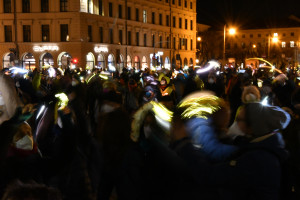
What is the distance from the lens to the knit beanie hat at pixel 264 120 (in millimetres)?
3761

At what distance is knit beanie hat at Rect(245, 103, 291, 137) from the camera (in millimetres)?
3761

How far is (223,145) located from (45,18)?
47.2m

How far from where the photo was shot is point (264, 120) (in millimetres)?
3836

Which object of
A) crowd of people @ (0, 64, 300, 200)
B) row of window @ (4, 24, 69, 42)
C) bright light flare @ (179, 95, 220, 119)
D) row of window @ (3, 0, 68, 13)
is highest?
row of window @ (3, 0, 68, 13)

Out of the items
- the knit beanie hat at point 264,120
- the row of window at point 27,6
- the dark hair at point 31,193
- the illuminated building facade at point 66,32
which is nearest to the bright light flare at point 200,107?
the knit beanie hat at point 264,120

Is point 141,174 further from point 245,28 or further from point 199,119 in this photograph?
point 245,28

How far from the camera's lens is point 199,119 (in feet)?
11.6

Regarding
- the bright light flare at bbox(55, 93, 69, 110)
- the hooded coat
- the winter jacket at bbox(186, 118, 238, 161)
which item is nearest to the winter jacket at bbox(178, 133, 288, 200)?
the winter jacket at bbox(186, 118, 238, 161)

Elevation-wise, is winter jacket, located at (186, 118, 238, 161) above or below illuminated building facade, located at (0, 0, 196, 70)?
below

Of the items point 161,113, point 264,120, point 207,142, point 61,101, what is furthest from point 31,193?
point 61,101

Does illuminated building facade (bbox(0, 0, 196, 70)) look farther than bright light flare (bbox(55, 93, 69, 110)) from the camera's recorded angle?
Yes

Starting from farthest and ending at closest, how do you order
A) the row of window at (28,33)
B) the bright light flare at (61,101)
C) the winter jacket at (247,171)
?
the row of window at (28,33)
the bright light flare at (61,101)
the winter jacket at (247,171)

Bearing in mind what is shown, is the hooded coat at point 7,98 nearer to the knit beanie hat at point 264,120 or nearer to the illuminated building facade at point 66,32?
the knit beanie hat at point 264,120

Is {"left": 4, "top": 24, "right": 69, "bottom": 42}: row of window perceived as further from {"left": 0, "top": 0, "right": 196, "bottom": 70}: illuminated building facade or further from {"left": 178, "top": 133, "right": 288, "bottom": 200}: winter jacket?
{"left": 178, "top": 133, "right": 288, "bottom": 200}: winter jacket
